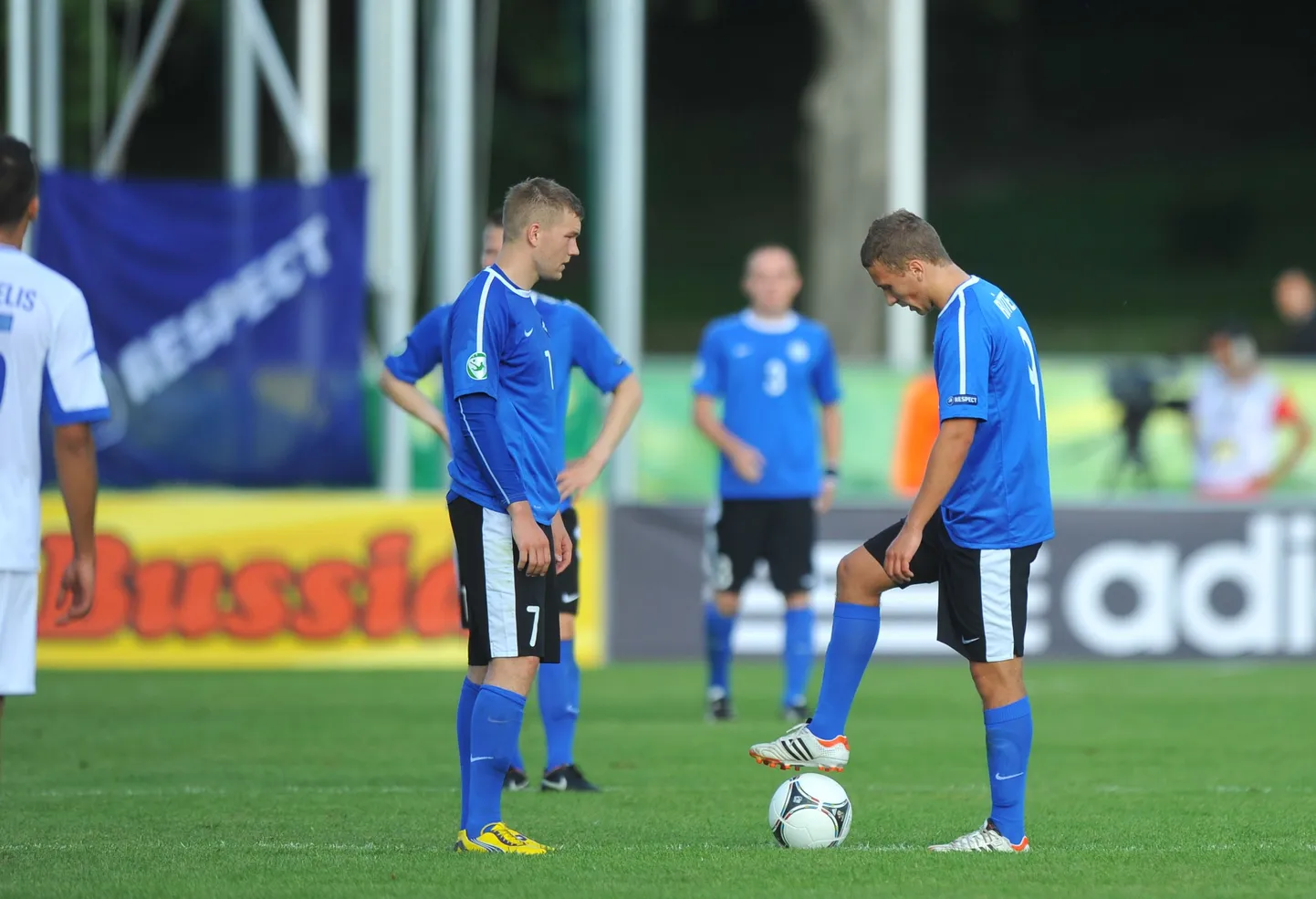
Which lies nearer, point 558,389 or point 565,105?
point 558,389

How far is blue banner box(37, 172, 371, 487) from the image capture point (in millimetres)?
14422

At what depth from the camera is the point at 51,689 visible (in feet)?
40.9

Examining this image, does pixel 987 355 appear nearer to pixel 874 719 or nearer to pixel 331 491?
pixel 874 719

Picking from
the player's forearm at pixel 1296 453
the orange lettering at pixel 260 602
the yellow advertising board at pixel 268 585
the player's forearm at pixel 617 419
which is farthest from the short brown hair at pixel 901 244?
the player's forearm at pixel 1296 453

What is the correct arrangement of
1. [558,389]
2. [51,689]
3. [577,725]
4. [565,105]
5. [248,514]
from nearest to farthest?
[558,389]
[577,725]
[51,689]
[248,514]
[565,105]

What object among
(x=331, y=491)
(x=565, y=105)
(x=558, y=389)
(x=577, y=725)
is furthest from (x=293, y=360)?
(x=565, y=105)

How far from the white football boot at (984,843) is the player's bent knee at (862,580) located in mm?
815

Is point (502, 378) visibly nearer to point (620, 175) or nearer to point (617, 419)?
point (617, 419)

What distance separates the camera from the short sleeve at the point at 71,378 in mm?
6277

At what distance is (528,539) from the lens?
257 inches

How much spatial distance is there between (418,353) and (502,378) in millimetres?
1454

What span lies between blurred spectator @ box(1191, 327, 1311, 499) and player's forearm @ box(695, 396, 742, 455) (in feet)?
17.2

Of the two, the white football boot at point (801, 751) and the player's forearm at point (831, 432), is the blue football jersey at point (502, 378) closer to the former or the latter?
the white football boot at point (801, 751)

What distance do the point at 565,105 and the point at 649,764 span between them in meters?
29.4
